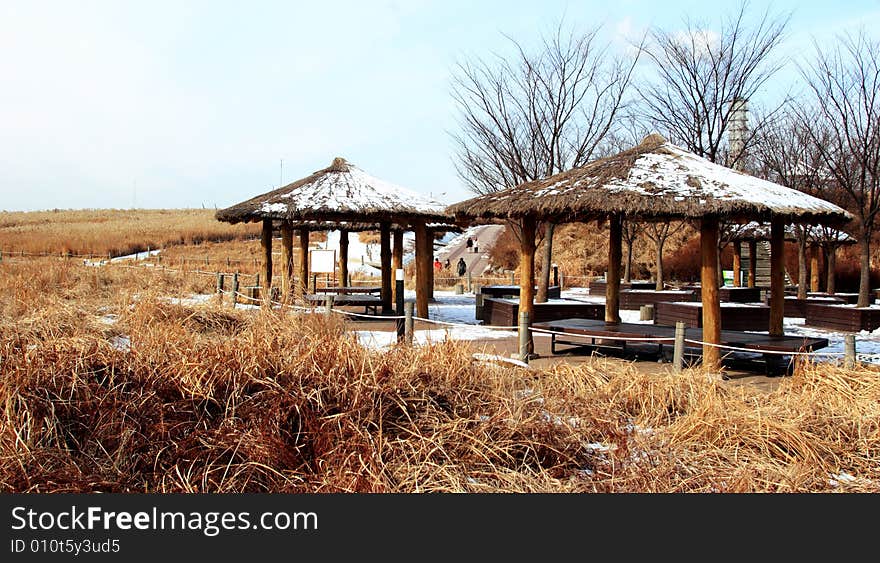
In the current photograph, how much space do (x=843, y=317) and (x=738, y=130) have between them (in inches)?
322

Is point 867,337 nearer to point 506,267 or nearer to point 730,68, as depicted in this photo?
point 730,68

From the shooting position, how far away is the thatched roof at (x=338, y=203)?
14961 millimetres

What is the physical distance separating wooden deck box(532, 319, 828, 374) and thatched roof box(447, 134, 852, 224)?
1544 mm

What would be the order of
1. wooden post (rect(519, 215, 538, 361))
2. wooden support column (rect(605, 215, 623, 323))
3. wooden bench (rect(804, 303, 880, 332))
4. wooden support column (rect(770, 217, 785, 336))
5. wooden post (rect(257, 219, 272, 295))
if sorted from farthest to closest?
wooden post (rect(257, 219, 272, 295)), wooden bench (rect(804, 303, 880, 332)), wooden support column (rect(605, 215, 623, 323)), wooden post (rect(519, 215, 538, 361)), wooden support column (rect(770, 217, 785, 336))

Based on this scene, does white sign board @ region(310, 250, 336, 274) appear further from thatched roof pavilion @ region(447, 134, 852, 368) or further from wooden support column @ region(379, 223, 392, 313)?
thatched roof pavilion @ region(447, 134, 852, 368)

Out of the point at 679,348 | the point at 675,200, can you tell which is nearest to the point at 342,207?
the point at 675,200

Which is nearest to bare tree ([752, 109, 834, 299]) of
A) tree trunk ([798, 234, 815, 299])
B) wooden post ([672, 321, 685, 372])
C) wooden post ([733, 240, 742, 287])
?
tree trunk ([798, 234, 815, 299])

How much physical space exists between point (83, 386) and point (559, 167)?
14544 mm

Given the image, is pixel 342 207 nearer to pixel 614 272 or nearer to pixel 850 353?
pixel 614 272

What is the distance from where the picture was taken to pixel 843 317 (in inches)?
575

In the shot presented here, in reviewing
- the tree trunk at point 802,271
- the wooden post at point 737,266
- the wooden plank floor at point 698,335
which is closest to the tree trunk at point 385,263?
the wooden plank floor at point 698,335

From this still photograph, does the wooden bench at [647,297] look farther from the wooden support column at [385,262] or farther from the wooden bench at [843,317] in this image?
the wooden support column at [385,262]

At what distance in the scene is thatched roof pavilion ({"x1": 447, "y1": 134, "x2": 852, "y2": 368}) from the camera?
891 centimetres

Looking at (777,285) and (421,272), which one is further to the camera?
(421,272)
